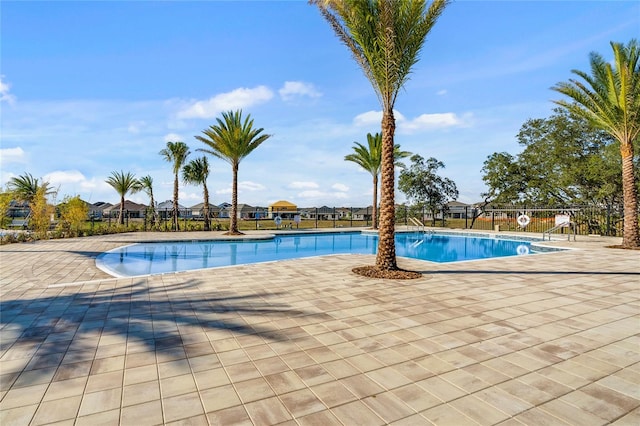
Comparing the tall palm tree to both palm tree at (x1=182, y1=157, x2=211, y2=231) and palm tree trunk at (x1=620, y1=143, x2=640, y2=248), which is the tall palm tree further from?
palm tree at (x1=182, y1=157, x2=211, y2=231)

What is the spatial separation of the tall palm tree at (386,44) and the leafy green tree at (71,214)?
15.5 m

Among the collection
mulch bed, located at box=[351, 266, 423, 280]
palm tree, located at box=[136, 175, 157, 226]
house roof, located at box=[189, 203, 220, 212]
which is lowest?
mulch bed, located at box=[351, 266, 423, 280]

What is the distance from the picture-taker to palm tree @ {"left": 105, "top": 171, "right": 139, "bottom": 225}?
89.3 feet

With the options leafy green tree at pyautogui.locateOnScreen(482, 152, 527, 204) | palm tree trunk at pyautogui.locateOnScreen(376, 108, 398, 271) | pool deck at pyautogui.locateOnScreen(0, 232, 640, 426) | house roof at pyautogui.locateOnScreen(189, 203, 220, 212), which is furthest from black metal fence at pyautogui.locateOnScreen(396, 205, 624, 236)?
house roof at pyautogui.locateOnScreen(189, 203, 220, 212)

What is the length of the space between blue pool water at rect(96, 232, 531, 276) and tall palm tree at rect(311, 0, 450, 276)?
20.0 feet

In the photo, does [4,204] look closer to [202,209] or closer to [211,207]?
[211,207]

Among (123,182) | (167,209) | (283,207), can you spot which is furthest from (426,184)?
(123,182)

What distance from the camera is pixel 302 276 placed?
23.8 feet

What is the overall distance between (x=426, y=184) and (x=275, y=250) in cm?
1821

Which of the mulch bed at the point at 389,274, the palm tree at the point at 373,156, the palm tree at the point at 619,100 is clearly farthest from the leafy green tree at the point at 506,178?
the mulch bed at the point at 389,274

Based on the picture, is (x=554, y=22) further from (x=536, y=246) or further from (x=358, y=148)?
(x=358, y=148)

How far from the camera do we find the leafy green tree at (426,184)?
28.3 metres

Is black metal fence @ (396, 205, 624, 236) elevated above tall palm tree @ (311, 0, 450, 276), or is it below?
below

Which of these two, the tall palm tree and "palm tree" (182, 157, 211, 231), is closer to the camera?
the tall palm tree
